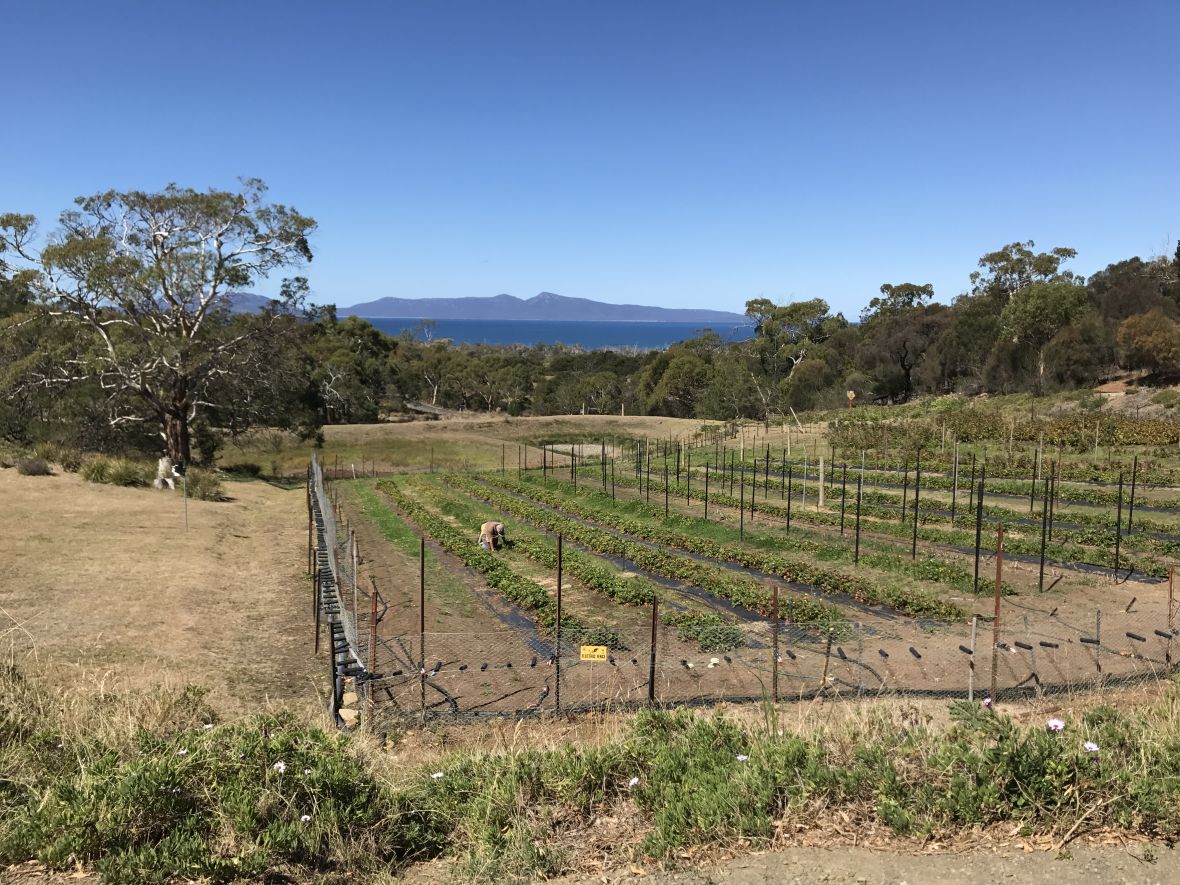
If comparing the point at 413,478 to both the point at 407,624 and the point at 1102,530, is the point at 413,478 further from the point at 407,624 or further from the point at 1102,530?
the point at 1102,530

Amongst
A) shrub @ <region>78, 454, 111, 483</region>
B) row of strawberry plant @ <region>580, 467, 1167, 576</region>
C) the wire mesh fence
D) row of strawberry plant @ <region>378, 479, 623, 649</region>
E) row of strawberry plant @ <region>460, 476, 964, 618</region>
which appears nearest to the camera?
the wire mesh fence

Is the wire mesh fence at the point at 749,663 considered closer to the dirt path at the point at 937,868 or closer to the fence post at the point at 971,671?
the fence post at the point at 971,671

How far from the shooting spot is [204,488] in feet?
82.7

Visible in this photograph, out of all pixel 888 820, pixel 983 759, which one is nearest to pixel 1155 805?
pixel 983 759

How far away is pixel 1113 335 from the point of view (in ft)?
153

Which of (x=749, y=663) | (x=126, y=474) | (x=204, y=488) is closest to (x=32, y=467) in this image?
(x=126, y=474)

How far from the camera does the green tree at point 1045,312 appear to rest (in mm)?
49281

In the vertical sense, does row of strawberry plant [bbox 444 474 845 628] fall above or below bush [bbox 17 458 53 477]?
below

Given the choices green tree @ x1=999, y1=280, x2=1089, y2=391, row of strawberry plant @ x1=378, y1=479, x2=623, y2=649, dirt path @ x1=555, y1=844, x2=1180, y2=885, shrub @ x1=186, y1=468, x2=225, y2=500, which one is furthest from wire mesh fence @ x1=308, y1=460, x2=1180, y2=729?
green tree @ x1=999, y1=280, x2=1089, y2=391

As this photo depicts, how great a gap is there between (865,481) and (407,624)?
18425 mm

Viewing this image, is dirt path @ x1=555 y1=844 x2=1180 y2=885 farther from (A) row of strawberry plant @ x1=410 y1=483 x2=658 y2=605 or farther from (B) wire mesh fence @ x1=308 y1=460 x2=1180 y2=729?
(A) row of strawberry plant @ x1=410 y1=483 x2=658 y2=605

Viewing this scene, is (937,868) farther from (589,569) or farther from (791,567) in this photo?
(589,569)

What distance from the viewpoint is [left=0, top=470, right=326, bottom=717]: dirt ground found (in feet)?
33.4

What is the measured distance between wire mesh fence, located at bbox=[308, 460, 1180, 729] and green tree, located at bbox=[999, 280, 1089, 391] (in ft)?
140
